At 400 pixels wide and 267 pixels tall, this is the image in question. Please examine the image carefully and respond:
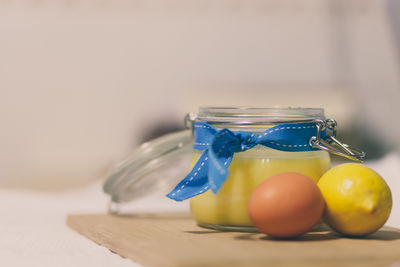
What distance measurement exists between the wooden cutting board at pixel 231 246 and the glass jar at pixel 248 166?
27 millimetres

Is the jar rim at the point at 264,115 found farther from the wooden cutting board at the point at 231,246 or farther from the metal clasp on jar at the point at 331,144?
the wooden cutting board at the point at 231,246

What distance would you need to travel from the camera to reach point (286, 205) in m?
0.71

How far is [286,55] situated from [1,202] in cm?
296

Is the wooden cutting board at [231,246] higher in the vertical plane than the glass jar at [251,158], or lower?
lower

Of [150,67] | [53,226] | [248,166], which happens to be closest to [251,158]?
[248,166]

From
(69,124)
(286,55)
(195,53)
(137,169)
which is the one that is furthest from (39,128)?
(137,169)

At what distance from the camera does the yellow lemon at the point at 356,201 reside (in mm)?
748

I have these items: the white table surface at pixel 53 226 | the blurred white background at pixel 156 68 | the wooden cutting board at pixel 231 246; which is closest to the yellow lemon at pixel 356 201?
the wooden cutting board at pixel 231 246

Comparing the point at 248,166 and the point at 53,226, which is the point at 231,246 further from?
the point at 53,226

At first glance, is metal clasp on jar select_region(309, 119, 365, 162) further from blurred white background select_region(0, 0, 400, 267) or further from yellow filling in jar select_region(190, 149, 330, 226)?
blurred white background select_region(0, 0, 400, 267)

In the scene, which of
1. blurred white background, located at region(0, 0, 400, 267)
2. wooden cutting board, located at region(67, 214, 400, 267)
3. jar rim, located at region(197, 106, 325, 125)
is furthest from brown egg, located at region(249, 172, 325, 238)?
blurred white background, located at region(0, 0, 400, 267)

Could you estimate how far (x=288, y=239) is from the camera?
2.43 ft

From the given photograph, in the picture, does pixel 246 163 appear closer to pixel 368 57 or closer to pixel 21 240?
pixel 21 240

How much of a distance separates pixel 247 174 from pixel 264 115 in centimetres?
9
